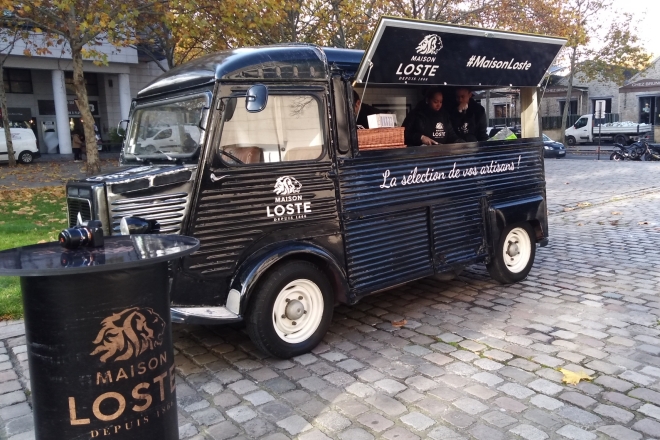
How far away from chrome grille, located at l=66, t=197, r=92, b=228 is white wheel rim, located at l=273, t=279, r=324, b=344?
1.61 meters

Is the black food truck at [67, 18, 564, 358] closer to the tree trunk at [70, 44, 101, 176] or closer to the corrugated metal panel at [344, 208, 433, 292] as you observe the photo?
the corrugated metal panel at [344, 208, 433, 292]

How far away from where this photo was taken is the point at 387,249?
5281mm

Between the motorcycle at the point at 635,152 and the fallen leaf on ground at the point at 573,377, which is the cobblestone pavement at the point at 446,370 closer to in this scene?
the fallen leaf on ground at the point at 573,377

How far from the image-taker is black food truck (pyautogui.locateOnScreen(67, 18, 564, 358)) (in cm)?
430

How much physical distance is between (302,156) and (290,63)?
77cm

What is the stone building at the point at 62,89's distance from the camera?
1179 inches

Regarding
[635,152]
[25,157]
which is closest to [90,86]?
[25,157]

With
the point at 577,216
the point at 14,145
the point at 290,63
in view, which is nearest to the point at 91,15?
the point at 290,63

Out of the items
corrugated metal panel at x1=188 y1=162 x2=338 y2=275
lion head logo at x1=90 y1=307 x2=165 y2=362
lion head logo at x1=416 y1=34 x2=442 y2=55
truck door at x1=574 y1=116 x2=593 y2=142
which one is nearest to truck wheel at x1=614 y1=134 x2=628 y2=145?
truck door at x1=574 y1=116 x2=593 y2=142

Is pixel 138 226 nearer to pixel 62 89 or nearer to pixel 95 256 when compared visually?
pixel 95 256

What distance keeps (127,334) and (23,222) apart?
9.38 metres

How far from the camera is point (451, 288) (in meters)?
6.67

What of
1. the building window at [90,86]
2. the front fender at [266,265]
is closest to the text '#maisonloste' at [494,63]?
the front fender at [266,265]

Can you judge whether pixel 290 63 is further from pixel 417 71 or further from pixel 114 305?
pixel 114 305
